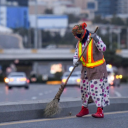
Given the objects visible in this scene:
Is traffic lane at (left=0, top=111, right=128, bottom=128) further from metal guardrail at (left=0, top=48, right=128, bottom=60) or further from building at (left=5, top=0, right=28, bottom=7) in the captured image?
building at (left=5, top=0, right=28, bottom=7)

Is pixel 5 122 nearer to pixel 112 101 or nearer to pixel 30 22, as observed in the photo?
pixel 112 101

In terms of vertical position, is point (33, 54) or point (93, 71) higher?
point (93, 71)

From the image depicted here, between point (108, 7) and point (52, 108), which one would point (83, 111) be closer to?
point (52, 108)

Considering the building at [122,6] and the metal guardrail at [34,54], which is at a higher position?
the building at [122,6]

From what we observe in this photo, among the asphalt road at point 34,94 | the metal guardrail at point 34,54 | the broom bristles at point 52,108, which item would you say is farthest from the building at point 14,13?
the broom bristles at point 52,108

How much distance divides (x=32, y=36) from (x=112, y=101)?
104 metres

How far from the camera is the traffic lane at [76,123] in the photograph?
24.9 feet

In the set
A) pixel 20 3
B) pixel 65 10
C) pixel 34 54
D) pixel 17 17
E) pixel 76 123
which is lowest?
pixel 34 54

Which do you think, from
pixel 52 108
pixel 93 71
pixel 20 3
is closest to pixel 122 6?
pixel 20 3

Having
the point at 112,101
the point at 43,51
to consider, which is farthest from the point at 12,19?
the point at 112,101

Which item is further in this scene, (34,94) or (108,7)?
(108,7)

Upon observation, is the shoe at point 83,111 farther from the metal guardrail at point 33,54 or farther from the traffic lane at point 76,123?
the metal guardrail at point 33,54

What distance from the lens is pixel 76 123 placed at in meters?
7.88

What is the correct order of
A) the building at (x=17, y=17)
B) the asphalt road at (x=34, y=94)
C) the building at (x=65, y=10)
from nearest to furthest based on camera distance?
the asphalt road at (x=34, y=94)
the building at (x=17, y=17)
the building at (x=65, y=10)
